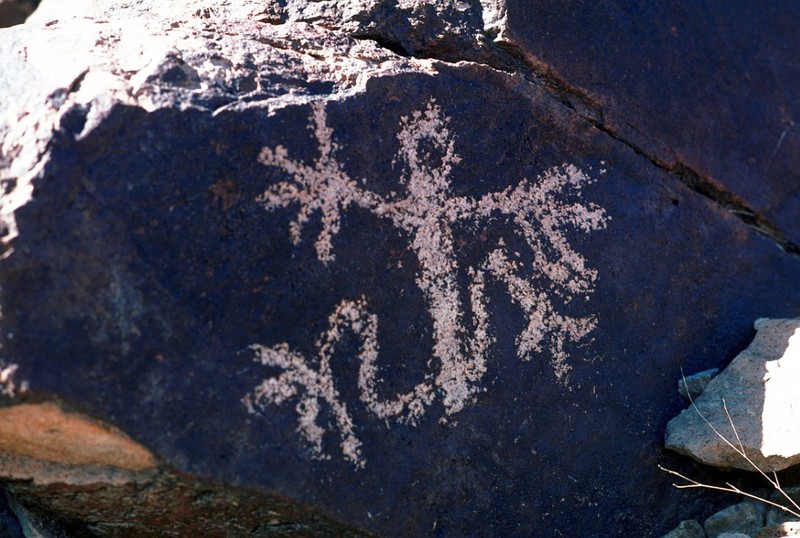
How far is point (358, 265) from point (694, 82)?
1.07 metres

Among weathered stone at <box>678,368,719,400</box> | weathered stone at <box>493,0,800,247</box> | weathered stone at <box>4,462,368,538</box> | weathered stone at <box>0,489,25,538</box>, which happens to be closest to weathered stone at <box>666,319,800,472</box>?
weathered stone at <box>678,368,719,400</box>

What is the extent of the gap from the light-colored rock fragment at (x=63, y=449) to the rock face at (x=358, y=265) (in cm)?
4

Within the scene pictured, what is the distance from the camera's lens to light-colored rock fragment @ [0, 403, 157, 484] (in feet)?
4.22

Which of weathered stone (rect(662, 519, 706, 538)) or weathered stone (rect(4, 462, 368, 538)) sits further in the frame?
weathered stone (rect(662, 519, 706, 538))

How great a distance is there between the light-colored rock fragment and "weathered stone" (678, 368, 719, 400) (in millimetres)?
1109

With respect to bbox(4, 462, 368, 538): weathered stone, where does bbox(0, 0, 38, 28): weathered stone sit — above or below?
below

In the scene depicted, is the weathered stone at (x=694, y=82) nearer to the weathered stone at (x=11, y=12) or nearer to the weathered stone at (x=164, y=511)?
the weathered stone at (x=164, y=511)

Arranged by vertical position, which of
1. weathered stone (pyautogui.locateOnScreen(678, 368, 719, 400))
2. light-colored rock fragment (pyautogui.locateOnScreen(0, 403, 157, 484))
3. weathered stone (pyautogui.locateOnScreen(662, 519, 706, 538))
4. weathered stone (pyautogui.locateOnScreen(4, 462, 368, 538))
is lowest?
weathered stone (pyautogui.locateOnScreen(662, 519, 706, 538))

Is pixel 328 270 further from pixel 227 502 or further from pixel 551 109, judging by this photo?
pixel 551 109

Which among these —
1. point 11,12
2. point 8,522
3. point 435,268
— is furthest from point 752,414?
point 11,12

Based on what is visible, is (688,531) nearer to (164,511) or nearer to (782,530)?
(782,530)

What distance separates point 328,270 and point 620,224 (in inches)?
27.9

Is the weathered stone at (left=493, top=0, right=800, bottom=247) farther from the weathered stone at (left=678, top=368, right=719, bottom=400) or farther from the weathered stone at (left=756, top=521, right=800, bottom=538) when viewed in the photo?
the weathered stone at (left=756, top=521, right=800, bottom=538)

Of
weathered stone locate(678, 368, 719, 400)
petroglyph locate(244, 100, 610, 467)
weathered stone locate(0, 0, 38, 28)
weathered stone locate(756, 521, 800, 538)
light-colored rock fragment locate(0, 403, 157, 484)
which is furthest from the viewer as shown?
weathered stone locate(0, 0, 38, 28)
